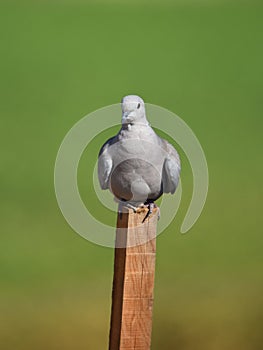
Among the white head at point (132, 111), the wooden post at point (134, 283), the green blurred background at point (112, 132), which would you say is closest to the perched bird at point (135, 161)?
the white head at point (132, 111)

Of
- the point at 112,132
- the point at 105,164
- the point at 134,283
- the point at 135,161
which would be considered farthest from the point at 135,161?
the point at 112,132

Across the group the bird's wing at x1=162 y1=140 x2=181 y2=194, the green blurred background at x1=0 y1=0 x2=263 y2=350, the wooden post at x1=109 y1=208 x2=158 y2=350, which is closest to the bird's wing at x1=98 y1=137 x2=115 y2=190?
the bird's wing at x1=162 y1=140 x2=181 y2=194

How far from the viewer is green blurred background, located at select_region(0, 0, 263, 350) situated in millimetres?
5781

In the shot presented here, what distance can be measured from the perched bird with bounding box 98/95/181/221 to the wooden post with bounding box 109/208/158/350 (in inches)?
22.3

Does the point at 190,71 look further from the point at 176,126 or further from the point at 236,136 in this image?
the point at 176,126

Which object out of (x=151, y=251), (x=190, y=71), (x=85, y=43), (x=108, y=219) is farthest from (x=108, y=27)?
(x=151, y=251)

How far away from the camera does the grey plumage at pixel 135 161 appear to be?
3961mm

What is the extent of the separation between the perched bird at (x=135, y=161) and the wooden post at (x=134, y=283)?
0.57 m

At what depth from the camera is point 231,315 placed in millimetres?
5828

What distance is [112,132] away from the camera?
6.54 meters

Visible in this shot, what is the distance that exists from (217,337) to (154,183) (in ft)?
6.46

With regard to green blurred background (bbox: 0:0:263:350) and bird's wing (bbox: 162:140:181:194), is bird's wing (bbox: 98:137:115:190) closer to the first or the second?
bird's wing (bbox: 162:140:181:194)

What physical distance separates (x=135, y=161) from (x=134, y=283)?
2.61 feet

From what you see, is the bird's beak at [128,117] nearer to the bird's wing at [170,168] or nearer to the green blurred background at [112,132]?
the bird's wing at [170,168]
